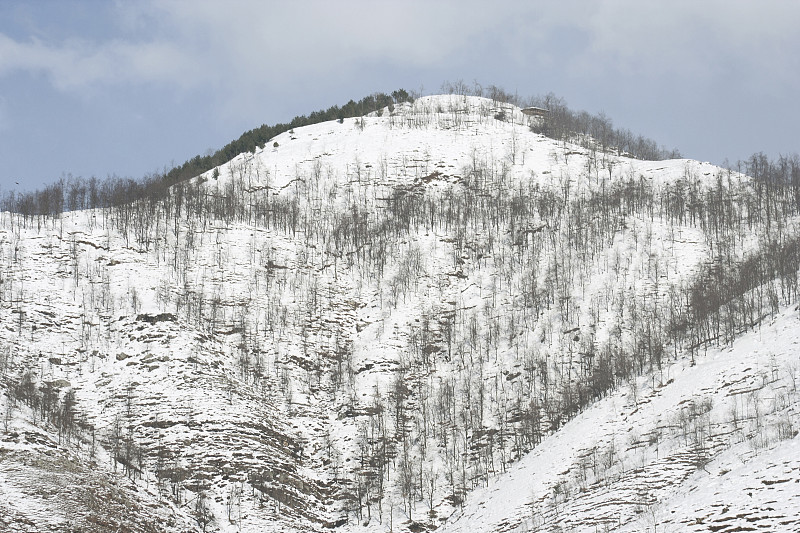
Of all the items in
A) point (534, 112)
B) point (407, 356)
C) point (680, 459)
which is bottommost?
point (680, 459)

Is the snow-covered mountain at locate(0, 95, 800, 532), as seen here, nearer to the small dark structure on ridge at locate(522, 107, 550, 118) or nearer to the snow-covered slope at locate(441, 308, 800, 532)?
the snow-covered slope at locate(441, 308, 800, 532)

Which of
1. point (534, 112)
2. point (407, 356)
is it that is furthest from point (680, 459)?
point (534, 112)

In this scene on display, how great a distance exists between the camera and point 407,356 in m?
61.7

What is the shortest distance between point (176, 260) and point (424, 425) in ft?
101

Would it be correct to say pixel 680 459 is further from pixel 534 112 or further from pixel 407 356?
pixel 534 112

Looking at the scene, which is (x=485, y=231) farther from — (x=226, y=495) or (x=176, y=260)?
(x=226, y=495)

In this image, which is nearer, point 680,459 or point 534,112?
point 680,459

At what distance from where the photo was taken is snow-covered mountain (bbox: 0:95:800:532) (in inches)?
1366

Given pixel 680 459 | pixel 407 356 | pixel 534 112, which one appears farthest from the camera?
pixel 534 112

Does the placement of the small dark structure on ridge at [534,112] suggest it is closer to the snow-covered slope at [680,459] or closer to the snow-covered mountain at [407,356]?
the snow-covered mountain at [407,356]

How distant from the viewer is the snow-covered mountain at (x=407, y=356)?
114 feet

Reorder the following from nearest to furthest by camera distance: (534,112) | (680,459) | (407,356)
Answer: (680,459) → (407,356) → (534,112)

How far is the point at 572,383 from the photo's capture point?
5434 cm

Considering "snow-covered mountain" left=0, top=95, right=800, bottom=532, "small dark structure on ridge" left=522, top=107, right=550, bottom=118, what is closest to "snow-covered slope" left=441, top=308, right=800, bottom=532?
"snow-covered mountain" left=0, top=95, right=800, bottom=532
